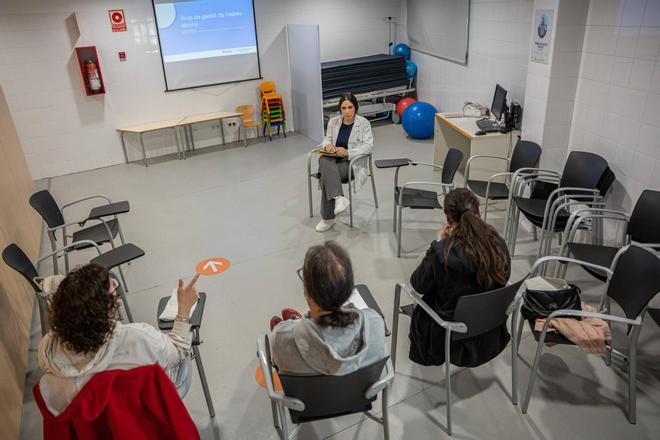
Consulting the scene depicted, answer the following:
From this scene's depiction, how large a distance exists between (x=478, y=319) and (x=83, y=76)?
6109mm

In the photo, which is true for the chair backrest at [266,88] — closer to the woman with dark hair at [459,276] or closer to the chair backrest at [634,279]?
the woman with dark hair at [459,276]

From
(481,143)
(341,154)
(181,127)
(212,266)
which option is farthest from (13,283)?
(181,127)

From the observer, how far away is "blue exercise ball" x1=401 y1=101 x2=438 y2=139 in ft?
23.1

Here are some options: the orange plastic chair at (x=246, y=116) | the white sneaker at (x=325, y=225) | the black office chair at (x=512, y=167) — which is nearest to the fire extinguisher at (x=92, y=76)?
the orange plastic chair at (x=246, y=116)

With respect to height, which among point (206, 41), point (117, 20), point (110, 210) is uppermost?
point (117, 20)

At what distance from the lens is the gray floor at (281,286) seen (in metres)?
2.55

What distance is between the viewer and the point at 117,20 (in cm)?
639

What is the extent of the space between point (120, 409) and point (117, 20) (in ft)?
19.9

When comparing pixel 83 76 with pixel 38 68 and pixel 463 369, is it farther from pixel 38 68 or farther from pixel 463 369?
pixel 463 369

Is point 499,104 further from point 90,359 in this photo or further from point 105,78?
point 105,78

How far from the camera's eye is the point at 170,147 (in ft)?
23.9

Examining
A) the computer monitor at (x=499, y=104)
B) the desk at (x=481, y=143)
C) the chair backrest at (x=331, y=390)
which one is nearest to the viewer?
the chair backrest at (x=331, y=390)

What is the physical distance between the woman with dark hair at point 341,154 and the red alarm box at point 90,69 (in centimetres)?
361

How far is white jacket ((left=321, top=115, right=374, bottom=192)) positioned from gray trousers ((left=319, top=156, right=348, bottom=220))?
0.40 feet
